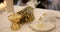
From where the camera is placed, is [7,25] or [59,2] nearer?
[7,25]

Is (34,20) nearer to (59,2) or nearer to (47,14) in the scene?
(47,14)

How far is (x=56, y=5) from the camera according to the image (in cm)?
193

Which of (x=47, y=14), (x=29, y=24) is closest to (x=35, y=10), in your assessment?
(x=47, y=14)

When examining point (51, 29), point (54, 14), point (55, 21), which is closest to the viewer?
point (51, 29)

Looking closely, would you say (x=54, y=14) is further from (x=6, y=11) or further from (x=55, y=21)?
(x=6, y=11)

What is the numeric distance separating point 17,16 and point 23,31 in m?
0.12

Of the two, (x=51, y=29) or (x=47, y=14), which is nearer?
(x=51, y=29)

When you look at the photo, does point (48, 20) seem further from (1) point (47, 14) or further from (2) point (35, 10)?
(2) point (35, 10)

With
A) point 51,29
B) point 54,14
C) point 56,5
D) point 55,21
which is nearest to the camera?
point 51,29

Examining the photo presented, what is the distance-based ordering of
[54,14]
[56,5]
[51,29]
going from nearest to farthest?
1. [51,29]
2. [54,14]
3. [56,5]

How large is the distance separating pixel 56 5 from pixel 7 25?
3.60 ft

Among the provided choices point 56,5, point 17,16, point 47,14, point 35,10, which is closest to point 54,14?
point 47,14

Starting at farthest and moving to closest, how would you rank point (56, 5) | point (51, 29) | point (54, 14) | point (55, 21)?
point (56, 5)
point (54, 14)
point (55, 21)
point (51, 29)

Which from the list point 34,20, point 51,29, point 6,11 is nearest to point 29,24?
point 34,20
